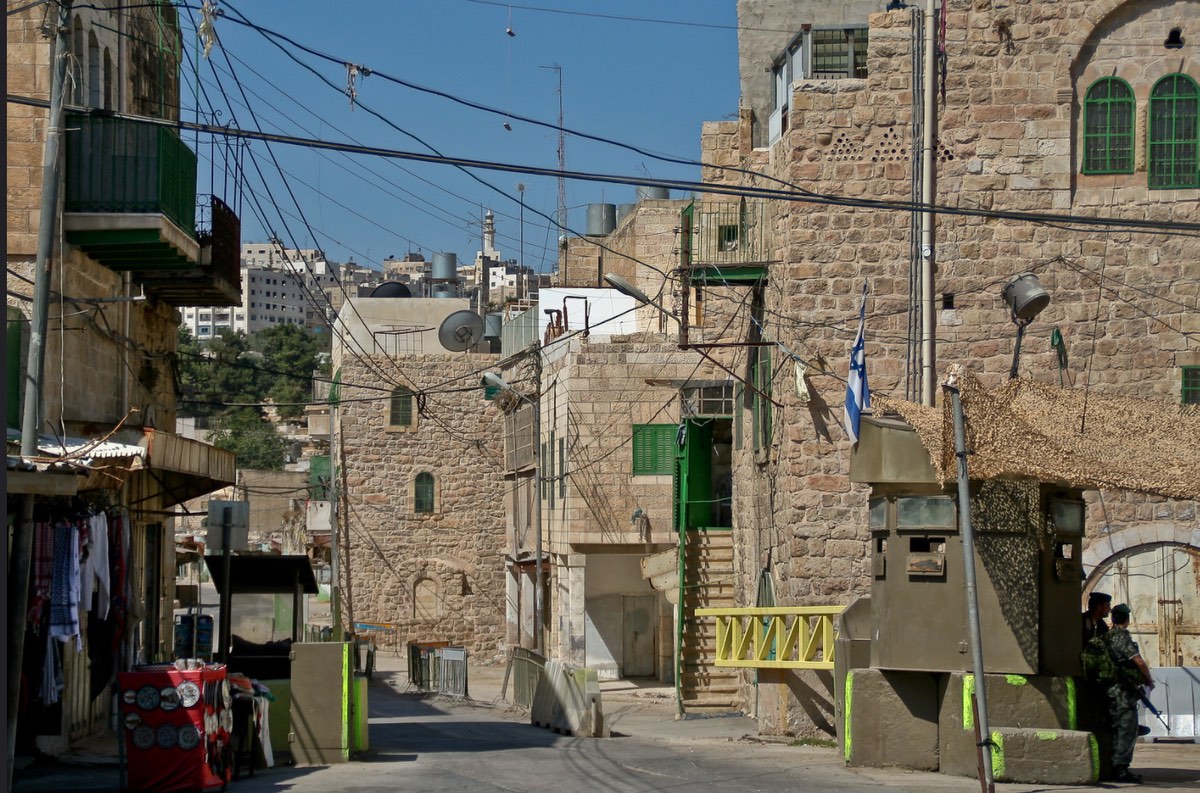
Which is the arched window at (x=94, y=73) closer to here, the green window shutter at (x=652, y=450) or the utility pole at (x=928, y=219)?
the utility pole at (x=928, y=219)

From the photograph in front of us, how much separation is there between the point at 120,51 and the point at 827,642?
1105cm

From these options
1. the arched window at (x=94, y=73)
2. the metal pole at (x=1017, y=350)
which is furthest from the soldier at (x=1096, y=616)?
the arched window at (x=94, y=73)

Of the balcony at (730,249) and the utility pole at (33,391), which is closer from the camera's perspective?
the utility pole at (33,391)

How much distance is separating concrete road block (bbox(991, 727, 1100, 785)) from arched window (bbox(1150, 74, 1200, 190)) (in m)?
9.13

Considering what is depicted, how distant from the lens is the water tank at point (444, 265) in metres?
64.6

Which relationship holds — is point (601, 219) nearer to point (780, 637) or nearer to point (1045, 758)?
point (780, 637)

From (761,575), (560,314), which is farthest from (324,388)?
(761,575)

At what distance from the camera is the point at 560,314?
1490 inches

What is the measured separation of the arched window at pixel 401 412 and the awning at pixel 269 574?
72.5 feet

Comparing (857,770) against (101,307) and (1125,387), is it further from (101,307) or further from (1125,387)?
(101,307)

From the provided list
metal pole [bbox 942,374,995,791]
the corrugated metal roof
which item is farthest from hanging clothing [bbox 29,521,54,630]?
metal pole [bbox 942,374,995,791]

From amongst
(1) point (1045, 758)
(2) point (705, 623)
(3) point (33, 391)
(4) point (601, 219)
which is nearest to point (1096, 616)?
(1) point (1045, 758)

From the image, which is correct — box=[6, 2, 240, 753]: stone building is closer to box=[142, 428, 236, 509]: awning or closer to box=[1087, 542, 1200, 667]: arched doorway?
box=[142, 428, 236, 509]: awning

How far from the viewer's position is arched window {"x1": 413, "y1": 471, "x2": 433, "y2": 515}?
143ft
